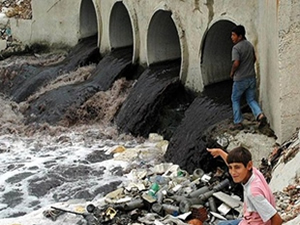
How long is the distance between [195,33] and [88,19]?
654 cm

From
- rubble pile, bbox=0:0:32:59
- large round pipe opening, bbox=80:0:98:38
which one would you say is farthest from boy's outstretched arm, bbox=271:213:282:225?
rubble pile, bbox=0:0:32:59

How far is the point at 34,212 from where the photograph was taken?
855 centimetres

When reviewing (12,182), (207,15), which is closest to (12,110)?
(12,182)

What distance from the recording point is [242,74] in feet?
27.6

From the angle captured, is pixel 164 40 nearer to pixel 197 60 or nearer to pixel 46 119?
pixel 197 60

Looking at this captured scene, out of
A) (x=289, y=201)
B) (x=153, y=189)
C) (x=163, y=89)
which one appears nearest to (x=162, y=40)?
(x=163, y=89)

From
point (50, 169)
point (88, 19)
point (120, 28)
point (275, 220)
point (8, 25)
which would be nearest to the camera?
point (275, 220)

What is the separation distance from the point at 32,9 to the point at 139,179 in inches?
407

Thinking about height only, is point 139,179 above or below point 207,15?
below

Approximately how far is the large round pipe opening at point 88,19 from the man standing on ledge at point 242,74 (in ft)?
30.2

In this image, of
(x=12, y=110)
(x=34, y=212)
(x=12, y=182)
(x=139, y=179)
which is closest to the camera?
(x=34, y=212)

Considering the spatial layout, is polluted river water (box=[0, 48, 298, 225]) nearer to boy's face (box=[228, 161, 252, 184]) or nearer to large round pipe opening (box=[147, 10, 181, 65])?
large round pipe opening (box=[147, 10, 181, 65])

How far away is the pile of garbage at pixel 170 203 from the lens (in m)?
7.49

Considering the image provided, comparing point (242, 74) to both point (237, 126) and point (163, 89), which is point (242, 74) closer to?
point (237, 126)
